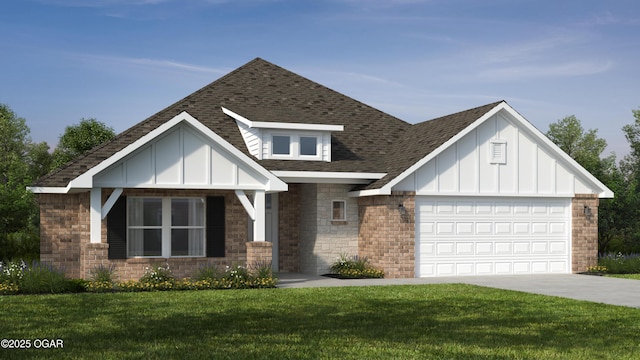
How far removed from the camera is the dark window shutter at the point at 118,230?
21.9 meters

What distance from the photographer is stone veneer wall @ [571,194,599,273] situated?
2722 cm

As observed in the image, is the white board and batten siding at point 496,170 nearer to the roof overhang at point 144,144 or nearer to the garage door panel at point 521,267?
the garage door panel at point 521,267

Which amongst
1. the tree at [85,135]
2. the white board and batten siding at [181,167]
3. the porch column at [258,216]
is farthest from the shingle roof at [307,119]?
the tree at [85,135]

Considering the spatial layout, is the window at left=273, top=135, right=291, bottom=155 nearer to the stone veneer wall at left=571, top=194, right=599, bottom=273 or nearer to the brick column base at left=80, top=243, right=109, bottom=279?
the brick column base at left=80, top=243, right=109, bottom=279

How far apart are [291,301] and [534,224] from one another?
1206 centimetres

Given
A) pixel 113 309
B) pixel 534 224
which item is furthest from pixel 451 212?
pixel 113 309

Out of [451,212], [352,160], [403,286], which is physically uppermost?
[352,160]

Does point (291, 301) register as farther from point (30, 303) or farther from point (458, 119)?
point (458, 119)

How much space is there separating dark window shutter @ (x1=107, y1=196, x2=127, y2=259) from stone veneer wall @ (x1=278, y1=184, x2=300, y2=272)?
249 inches

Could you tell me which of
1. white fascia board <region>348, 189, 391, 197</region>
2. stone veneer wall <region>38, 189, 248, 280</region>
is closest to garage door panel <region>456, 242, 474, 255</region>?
white fascia board <region>348, 189, 391, 197</region>

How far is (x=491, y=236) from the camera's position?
1035 inches

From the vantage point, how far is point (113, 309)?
53.6ft

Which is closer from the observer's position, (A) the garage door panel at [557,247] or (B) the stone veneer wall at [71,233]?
(B) the stone veneer wall at [71,233]

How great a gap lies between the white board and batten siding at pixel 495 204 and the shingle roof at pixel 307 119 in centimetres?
83
